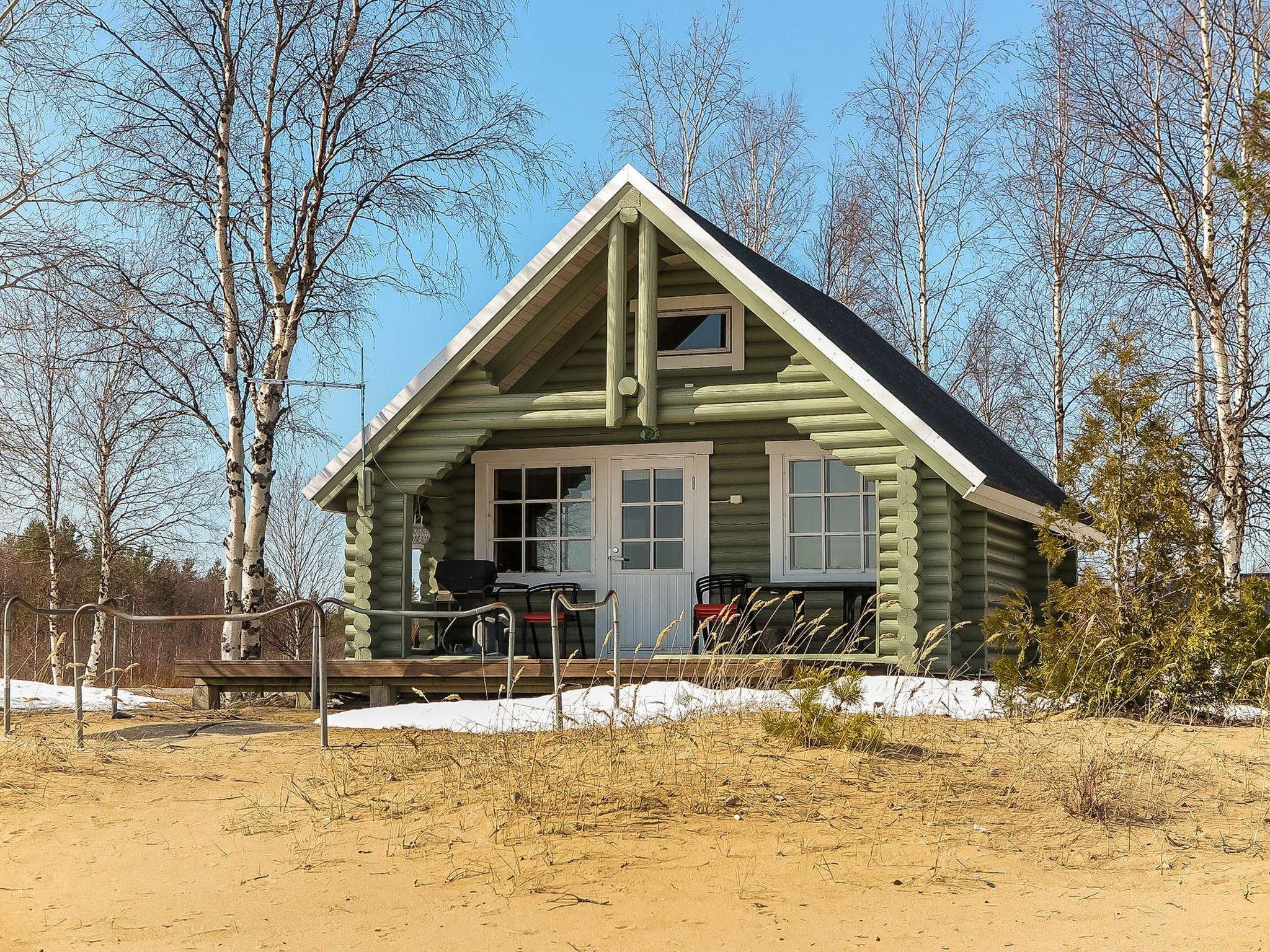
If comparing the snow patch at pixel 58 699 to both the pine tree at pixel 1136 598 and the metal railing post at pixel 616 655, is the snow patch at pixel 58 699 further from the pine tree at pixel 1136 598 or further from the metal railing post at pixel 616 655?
the pine tree at pixel 1136 598

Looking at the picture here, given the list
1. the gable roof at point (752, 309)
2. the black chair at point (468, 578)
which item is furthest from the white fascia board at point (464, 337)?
the black chair at point (468, 578)

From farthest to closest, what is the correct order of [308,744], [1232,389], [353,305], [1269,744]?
1. [353,305]
2. [1232,389]
3. [308,744]
4. [1269,744]

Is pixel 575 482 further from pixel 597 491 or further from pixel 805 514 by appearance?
pixel 805 514

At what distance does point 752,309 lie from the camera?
43.1 feet

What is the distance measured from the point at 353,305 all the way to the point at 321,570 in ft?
57.8

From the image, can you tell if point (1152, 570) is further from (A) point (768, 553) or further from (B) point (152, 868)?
(B) point (152, 868)

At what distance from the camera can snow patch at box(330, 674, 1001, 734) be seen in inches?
386

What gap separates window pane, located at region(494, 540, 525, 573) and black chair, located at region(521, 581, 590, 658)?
1.31 ft

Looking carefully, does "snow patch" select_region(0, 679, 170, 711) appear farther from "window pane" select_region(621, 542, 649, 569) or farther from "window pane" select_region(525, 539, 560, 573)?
"window pane" select_region(621, 542, 649, 569)

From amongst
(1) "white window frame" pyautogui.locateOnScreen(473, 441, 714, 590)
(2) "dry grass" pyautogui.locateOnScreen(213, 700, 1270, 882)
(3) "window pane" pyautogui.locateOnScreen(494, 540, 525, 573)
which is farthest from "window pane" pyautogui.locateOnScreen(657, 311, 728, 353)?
(2) "dry grass" pyautogui.locateOnScreen(213, 700, 1270, 882)

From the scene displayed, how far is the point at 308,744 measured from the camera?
10359 mm

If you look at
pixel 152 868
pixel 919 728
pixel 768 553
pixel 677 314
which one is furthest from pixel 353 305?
pixel 152 868

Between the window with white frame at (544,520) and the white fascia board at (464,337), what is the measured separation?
199cm

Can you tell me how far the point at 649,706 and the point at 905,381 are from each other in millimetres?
7113
